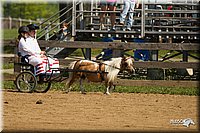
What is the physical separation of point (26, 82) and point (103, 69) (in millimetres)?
1847

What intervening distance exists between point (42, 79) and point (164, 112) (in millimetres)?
3961

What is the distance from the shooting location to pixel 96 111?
1105 centimetres

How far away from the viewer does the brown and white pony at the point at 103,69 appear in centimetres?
1416

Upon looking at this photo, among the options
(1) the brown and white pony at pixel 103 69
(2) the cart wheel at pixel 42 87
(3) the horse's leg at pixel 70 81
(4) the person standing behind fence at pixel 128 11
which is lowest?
(2) the cart wheel at pixel 42 87

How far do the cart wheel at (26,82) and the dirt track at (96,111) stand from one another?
30 cm

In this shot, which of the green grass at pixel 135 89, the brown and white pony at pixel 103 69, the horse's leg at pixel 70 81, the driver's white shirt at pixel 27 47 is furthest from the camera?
the green grass at pixel 135 89

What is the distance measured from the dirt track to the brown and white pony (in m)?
0.39

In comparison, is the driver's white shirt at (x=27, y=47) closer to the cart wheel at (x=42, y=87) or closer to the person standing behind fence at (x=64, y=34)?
the cart wheel at (x=42, y=87)

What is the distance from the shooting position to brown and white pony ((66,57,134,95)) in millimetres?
14164

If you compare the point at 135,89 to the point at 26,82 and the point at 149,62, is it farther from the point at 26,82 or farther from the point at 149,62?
the point at 26,82

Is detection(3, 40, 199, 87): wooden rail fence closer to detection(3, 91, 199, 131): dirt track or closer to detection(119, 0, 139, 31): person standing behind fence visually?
detection(3, 91, 199, 131): dirt track
